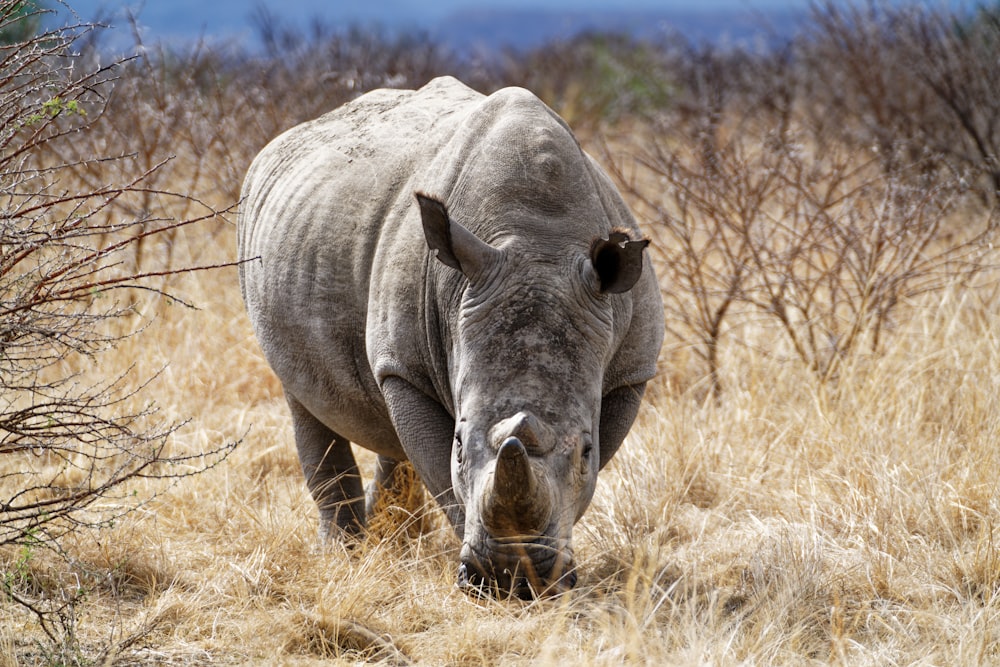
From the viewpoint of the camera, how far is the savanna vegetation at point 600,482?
353cm

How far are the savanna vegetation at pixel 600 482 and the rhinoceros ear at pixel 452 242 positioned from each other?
558mm

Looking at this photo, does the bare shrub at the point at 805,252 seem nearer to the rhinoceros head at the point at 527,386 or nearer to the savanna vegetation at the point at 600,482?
the savanna vegetation at the point at 600,482

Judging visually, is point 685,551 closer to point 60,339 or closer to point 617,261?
point 617,261

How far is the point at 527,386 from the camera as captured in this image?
3.32 m

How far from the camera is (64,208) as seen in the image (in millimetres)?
8398

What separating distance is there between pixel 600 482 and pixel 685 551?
0.65 m

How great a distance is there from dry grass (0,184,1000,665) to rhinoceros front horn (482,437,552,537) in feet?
1.00

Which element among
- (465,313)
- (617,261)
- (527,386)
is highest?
(617,261)

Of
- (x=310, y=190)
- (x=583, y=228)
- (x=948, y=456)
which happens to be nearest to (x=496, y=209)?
(x=583, y=228)

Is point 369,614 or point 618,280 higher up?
point 618,280

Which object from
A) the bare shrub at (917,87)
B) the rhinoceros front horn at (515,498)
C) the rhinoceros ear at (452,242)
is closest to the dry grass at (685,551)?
the rhinoceros front horn at (515,498)

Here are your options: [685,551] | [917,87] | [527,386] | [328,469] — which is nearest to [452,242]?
[527,386]

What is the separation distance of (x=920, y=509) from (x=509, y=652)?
1.80 meters

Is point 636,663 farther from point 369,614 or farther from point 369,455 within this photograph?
point 369,455
